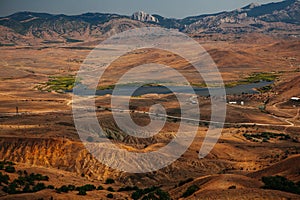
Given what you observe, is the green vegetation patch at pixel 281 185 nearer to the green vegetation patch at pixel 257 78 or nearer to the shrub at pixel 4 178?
the shrub at pixel 4 178

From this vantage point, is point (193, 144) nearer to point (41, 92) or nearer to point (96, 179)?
point (96, 179)

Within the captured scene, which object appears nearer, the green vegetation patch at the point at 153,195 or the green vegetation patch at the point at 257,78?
the green vegetation patch at the point at 153,195

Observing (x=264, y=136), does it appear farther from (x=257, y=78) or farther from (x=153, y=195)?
(x=257, y=78)

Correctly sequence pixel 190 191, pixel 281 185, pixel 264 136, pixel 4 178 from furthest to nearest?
pixel 264 136 < pixel 4 178 < pixel 190 191 < pixel 281 185

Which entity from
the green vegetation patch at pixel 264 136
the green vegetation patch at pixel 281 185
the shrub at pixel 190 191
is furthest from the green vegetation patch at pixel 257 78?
the shrub at pixel 190 191

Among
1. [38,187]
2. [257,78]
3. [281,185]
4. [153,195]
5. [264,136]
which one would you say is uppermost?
[257,78]

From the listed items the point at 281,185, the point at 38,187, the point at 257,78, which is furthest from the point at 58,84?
the point at 281,185

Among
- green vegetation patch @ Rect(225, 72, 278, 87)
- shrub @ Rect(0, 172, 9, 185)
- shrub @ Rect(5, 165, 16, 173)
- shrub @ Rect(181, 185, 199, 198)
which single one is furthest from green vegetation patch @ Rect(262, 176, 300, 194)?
green vegetation patch @ Rect(225, 72, 278, 87)

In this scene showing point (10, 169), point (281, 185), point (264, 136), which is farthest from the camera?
point (264, 136)

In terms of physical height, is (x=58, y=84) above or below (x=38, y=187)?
above

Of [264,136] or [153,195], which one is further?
[264,136]
